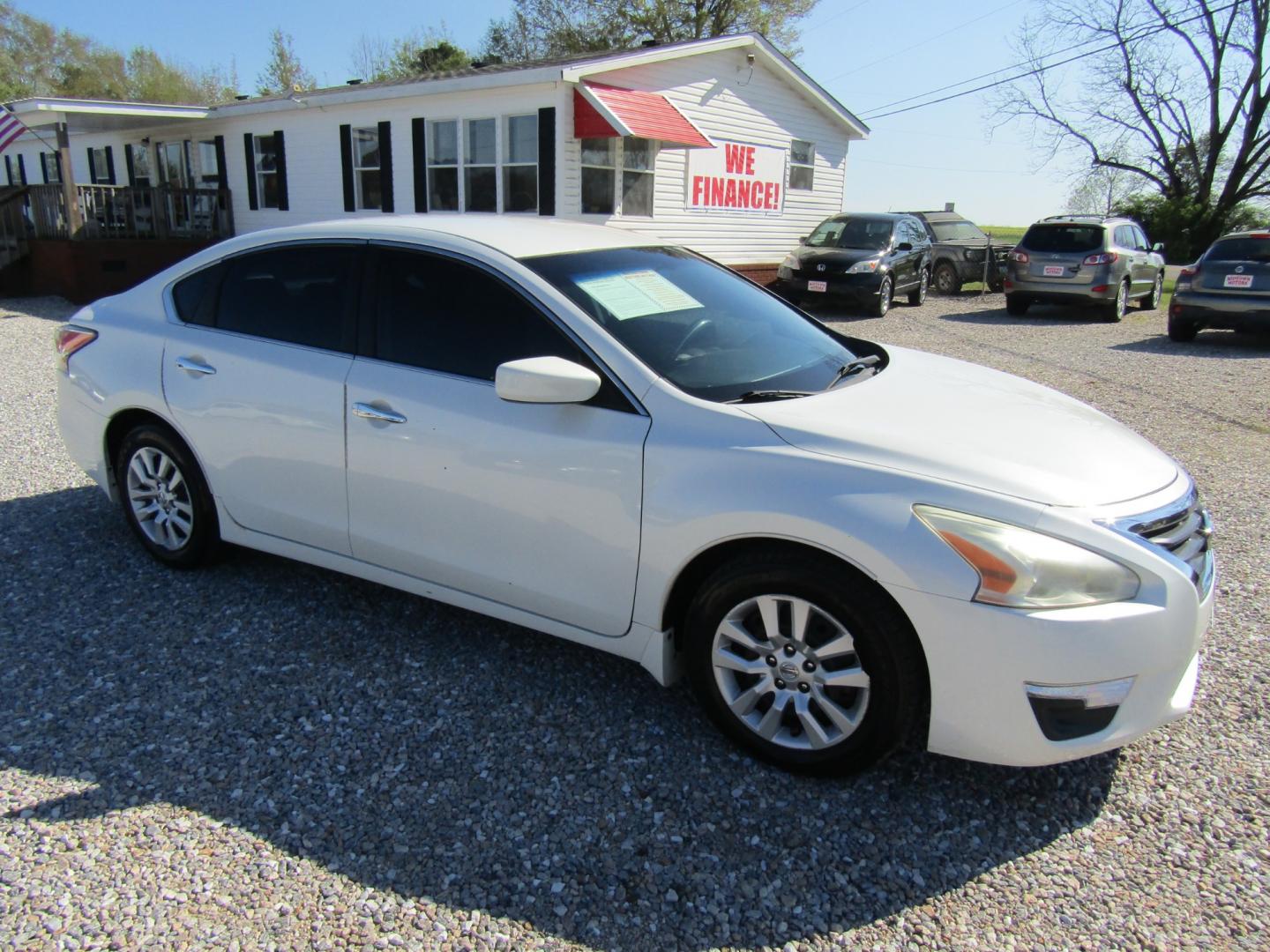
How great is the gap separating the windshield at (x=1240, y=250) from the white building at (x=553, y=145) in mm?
7647

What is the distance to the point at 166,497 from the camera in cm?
415

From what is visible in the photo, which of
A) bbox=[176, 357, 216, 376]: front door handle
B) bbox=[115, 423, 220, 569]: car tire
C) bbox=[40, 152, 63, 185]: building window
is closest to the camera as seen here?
bbox=[176, 357, 216, 376]: front door handle

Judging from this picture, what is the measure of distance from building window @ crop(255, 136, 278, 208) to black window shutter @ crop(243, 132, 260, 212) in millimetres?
84

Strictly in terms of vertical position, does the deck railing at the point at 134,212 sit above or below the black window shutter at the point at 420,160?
below

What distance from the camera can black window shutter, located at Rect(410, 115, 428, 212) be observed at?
1509cm

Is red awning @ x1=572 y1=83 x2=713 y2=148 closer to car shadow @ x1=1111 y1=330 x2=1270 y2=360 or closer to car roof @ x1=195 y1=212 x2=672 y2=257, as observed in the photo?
car shadow @ x1=1111 y1=330 x2=1270 y2=360

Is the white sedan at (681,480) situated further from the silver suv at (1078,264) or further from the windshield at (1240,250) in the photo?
the silver suv at (1078,264)

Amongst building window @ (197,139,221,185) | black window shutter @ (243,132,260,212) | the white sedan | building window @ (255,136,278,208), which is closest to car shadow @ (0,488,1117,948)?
the white sedan

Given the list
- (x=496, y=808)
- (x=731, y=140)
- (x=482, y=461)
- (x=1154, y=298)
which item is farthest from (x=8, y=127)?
(x=1154, y=298)

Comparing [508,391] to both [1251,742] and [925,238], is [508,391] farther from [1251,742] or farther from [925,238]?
[925,238]

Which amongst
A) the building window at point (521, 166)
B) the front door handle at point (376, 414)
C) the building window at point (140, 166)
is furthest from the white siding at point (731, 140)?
the building window at point (140, 166)

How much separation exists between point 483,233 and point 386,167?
13508 millimetres

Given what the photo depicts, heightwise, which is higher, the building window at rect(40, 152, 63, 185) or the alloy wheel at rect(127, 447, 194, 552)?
the building window at rect(40, 152, 63, 185)

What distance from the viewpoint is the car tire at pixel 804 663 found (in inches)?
101
